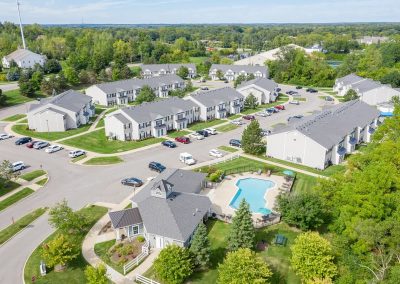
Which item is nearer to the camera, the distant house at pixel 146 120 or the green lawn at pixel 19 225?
the green lawn at pixel 19 225

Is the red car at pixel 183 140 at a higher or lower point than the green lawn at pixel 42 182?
higher

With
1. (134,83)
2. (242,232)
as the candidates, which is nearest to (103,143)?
(134,83)

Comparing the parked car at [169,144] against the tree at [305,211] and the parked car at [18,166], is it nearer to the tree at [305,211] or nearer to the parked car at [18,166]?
the parked car at [18,166]

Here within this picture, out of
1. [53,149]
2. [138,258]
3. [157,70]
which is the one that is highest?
[157,70]

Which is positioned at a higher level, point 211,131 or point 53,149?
point 53,149

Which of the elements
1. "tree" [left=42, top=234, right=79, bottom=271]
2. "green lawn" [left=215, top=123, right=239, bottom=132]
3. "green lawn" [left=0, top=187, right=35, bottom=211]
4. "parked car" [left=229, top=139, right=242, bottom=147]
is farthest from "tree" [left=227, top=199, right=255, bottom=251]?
"green lawn" [left=215, top=123, right=239, bottom=132]

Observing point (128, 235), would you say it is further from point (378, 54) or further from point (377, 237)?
point (378, 54)

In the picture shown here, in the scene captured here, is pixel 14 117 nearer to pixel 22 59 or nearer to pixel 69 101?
pixel 69 101

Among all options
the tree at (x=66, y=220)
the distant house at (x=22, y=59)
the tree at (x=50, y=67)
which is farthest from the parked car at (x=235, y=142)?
the distant house at (x=22, y=59)
